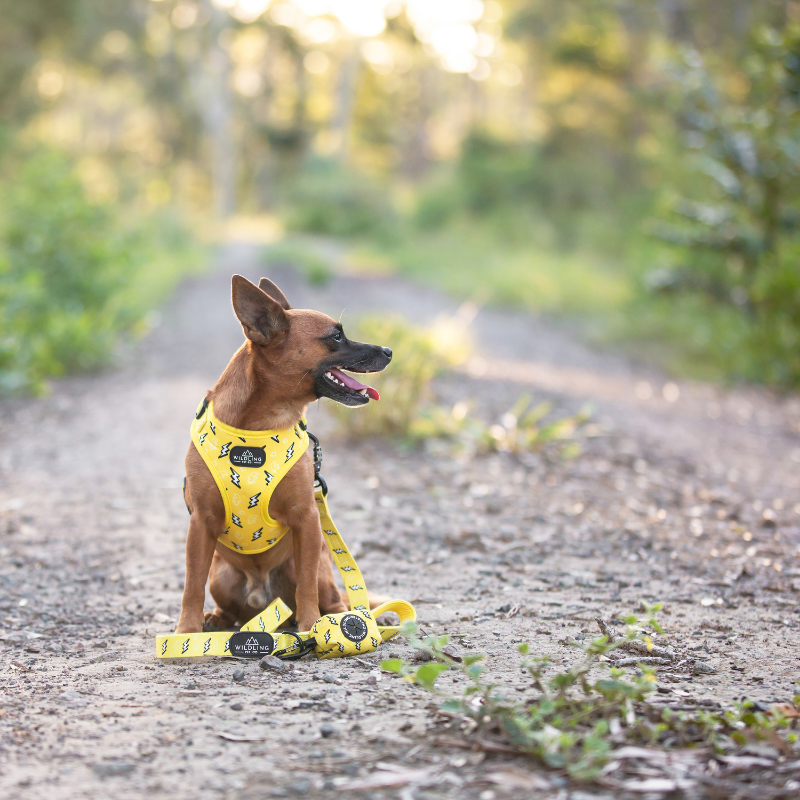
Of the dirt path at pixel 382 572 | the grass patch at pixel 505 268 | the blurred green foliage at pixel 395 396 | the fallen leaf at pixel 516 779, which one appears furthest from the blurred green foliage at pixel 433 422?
the grass patch at pixel 505 268

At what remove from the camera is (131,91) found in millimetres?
50781

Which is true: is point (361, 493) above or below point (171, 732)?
above

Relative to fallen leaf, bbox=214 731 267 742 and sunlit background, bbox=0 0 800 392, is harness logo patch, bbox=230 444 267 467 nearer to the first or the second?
fallen leaf, bbox=214 731 267 742

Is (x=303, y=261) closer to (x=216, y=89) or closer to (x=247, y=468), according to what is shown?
(x=247, y=468)

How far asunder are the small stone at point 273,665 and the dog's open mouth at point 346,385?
3.51 feet

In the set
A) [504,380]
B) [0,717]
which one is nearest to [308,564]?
[0,717]

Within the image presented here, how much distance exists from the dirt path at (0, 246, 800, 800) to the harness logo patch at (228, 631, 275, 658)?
0.07 meters

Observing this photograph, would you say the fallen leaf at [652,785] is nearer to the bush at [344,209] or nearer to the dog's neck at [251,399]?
the dog's neck at [251,399]

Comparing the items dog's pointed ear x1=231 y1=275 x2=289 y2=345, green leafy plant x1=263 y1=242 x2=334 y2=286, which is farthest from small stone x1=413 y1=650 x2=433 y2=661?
green leafy plant x1=263 y1=242 x2=334 y2=286

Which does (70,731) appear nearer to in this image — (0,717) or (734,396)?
(0,717)

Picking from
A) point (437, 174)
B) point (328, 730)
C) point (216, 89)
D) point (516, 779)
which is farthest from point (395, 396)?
point (216, 89)

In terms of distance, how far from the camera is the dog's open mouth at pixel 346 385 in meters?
3.43

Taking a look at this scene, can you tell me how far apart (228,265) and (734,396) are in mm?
16125

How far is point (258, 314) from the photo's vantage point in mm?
3312
